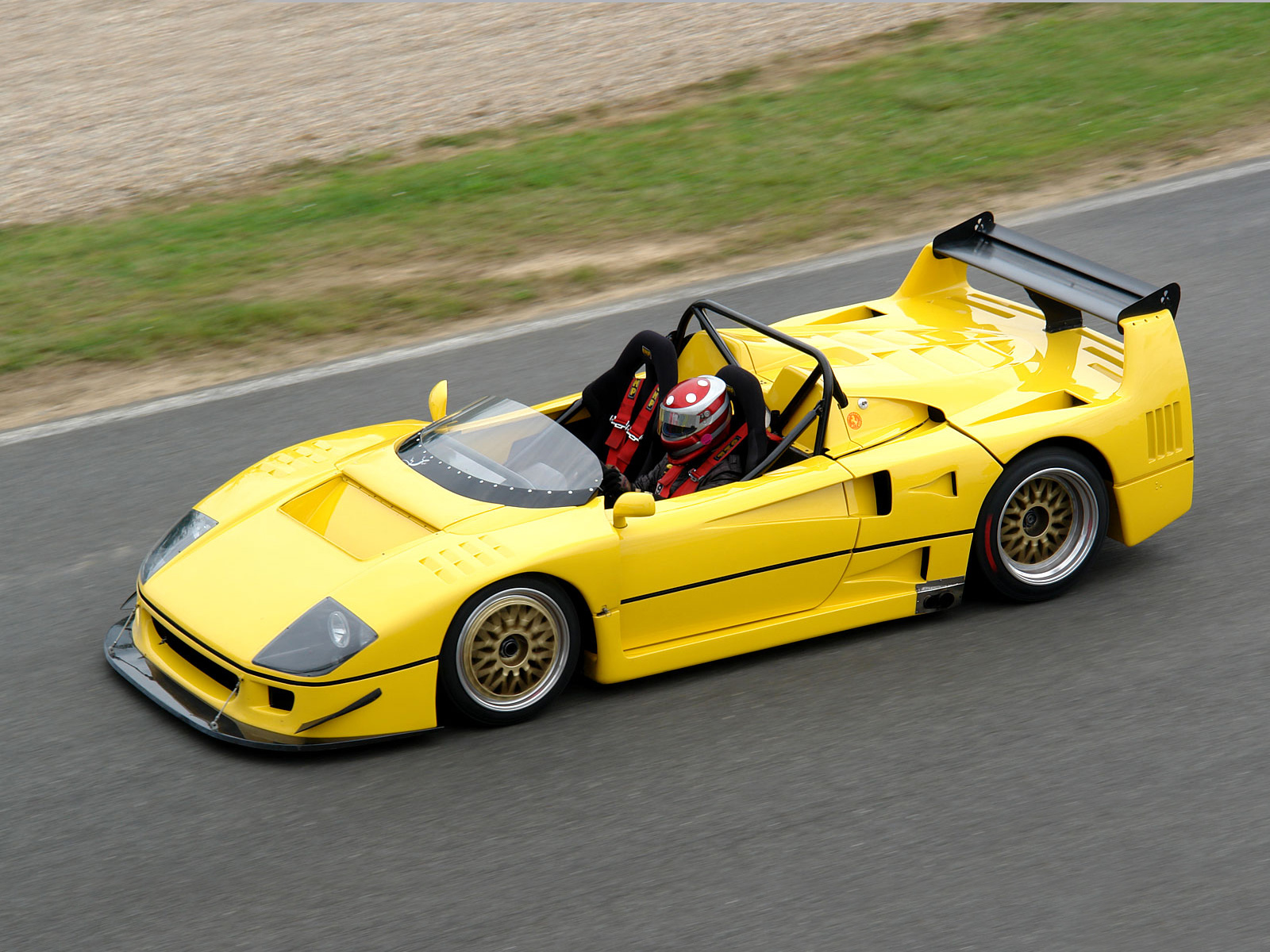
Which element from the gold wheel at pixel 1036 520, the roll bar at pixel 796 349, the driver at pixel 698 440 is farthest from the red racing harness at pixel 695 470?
the gold wheel at pixel 1036 520

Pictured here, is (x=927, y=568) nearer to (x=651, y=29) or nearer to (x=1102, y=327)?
(x=1102, y=327)

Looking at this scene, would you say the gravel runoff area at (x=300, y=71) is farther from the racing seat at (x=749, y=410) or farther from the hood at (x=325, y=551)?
the racing seat at (x=749, y=410)

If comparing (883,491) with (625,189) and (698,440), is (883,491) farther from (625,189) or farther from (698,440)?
(625,189)

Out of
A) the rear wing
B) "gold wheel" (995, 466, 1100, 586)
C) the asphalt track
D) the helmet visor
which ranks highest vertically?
the rear wing

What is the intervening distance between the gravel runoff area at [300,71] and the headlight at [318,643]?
855 cm

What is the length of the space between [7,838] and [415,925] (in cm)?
160

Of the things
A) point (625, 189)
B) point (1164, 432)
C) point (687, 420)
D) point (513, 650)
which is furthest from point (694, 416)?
point (625, 189)

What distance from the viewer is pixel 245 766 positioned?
A: 17.8ft

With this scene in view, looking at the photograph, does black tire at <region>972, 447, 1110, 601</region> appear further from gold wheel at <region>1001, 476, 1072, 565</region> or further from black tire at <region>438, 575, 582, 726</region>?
black tire at <region>438, 575, 582, 726</region>

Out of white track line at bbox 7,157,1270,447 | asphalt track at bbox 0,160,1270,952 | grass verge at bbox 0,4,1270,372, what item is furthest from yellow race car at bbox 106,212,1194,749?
grass verge at bbox 0,4,1270,372

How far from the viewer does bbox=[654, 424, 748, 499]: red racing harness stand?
6355 mm

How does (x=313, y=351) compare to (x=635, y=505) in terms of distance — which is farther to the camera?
(x=313, y=351)

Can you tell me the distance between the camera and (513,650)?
566 cm

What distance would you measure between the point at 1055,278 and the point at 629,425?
2.21 metres
